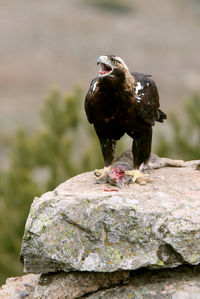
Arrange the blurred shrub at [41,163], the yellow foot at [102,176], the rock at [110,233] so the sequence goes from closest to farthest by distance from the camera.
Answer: the rock at [110,233] < the yellow foot at [102,176] < the blurred shrub at [41,163]

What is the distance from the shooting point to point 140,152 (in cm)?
590

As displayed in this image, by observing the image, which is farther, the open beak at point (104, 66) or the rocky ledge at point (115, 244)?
the open beak at point (104, 66)

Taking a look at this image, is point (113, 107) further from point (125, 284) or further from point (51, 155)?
point (51, 155)

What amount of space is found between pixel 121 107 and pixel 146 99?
13.7 inches

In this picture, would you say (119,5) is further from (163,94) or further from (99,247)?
(99,247)

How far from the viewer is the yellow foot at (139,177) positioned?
566 centimetres

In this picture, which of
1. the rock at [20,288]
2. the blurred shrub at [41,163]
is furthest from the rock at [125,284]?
the blurred shrub at [41,163]

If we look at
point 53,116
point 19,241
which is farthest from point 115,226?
point 53,116

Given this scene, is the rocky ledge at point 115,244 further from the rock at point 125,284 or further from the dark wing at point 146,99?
the dark wing at point 146,99

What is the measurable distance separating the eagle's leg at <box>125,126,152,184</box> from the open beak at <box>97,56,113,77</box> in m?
0.87

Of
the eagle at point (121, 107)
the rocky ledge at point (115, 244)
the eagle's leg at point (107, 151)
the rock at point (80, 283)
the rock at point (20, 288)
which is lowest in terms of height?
the rock at point (20, 288)

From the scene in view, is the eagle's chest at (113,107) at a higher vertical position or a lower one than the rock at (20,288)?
higher

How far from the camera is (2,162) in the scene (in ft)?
78.7

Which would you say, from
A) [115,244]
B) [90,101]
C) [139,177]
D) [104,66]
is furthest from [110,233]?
[104,66]
